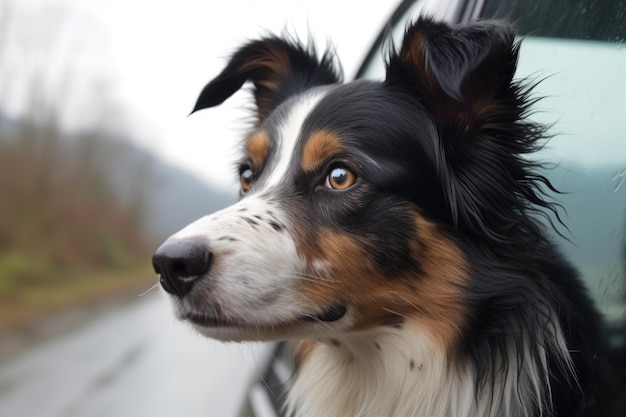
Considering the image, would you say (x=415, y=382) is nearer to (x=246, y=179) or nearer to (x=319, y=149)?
(x=319, y=149)

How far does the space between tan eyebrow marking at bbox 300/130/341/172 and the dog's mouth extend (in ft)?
1.93

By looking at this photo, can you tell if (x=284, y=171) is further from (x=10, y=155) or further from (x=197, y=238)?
(x=10, y=155)

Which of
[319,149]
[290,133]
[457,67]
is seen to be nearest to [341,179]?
[319,149]

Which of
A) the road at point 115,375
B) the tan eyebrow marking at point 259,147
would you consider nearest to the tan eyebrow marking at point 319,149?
the tan eyebrow marking at point 259,147

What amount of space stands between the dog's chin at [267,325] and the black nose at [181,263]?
0.12 m

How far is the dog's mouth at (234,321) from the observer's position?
2248 mm

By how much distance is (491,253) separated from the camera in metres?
2.44

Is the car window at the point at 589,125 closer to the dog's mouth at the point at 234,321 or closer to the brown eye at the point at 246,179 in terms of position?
the dog's mouth at the point at 234,321

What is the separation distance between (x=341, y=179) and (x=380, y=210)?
202 millimetres

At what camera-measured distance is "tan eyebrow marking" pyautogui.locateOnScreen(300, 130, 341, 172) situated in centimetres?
256

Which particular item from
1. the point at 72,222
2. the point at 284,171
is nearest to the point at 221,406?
the point at 284,171

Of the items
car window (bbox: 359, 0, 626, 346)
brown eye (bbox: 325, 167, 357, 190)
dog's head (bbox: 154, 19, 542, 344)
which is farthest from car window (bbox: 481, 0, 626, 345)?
brown eye (bbox: 325, 167, 357, 190)

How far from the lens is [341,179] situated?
98.7 inches

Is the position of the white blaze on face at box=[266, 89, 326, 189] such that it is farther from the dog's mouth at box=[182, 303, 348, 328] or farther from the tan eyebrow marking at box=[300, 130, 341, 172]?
the dog's mouth at box=[182, 303, 348, 328]
